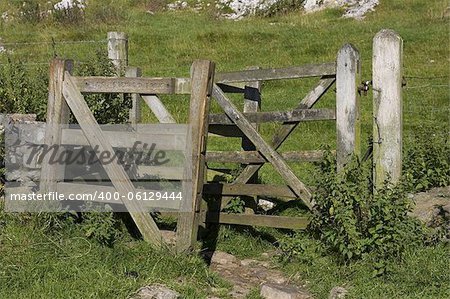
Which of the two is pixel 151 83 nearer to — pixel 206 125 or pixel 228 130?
pixel 206 125

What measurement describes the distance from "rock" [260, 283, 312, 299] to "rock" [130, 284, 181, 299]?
0.83 meters

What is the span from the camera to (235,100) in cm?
1552

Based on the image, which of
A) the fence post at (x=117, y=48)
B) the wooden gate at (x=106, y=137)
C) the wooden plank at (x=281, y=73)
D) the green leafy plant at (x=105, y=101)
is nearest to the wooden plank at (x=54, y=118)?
the wooden gate at (x=106, y=137)

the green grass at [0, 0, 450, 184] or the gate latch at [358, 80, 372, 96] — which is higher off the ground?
the green grass at [0, 0, 450, 184]

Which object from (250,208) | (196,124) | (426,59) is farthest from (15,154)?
(426,59)

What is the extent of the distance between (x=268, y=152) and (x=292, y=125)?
55 cm

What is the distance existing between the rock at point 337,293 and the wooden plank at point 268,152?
1.12 m

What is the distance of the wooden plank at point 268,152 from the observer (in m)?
6.79

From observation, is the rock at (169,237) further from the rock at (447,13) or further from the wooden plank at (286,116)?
the rock at (447,13)

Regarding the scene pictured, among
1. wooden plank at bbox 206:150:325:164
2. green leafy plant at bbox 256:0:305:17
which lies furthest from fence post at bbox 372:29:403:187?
green leafy plant at bbox 256:0:305:17

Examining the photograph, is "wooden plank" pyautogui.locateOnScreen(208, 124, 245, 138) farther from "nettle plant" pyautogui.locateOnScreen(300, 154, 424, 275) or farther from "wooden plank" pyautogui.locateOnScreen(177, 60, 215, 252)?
"wooden plank" pyautogui.locateOnScreen(177, 60, 215, 252)

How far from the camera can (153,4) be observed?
103ft

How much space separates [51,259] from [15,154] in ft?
5.60

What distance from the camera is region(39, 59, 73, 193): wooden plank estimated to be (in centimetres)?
652
